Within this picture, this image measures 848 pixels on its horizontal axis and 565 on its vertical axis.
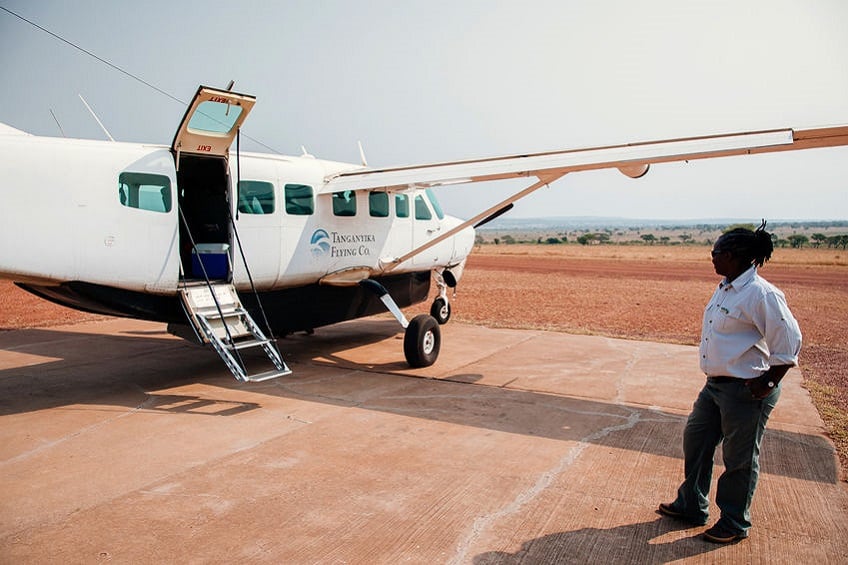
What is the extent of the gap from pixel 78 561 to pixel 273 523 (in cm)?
117

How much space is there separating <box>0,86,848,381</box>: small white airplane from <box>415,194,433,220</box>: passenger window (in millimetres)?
658

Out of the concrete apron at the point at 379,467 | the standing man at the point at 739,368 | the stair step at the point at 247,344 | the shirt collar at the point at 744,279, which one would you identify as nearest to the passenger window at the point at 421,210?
the concrete apron at the point at 379,467

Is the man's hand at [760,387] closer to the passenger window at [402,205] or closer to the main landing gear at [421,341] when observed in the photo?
the main landing gear at [421,341]

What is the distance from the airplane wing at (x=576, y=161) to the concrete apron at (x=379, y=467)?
279cm

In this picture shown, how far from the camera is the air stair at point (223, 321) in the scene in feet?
23.8

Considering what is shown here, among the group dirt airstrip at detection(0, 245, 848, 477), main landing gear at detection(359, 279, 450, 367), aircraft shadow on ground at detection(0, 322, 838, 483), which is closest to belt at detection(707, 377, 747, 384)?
aircraft shadow on ground at detection(0, 322, 838, 483)

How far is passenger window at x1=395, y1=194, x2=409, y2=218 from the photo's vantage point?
1077 centimetres

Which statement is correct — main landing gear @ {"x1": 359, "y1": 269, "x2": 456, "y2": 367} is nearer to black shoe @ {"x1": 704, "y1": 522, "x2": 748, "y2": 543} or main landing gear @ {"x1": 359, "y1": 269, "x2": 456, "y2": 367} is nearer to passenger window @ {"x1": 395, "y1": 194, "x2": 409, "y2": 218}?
passenger window @ {"x1": 395, "y1": 194, "x2": 409, "y2": 218}

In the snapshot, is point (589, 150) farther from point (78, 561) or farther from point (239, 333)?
point (78, 561)

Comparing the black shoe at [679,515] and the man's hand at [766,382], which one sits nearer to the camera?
the man's hand at [766,382]

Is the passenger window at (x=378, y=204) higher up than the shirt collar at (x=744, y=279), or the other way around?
the passenger window at (x=378, y=204)

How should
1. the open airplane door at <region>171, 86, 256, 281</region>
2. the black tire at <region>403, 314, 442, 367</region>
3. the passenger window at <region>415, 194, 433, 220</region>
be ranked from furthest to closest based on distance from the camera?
the passenger window at <region>415, 194, 433, 220</region> → the black tire at <region>403, 314, 442, 367</region> → the open airplane door at <region>171, 86, 256, 281</region>

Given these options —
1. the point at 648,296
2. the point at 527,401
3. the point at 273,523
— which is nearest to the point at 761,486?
the point at 527,401

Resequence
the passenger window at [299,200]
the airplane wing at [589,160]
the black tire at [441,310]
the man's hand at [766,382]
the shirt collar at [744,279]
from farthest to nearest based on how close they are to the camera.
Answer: the black tire at [441,310]
the passenger window at [299,200]
the airplane wing at [589,160]
the shirt collar at [744,279]
the man's hand at [766,382]
